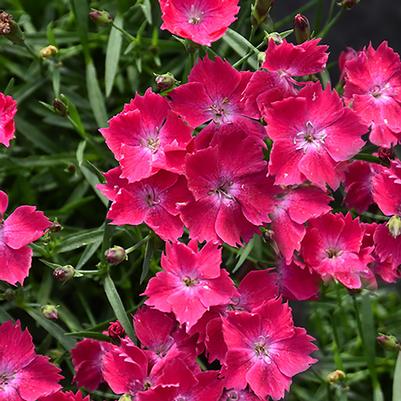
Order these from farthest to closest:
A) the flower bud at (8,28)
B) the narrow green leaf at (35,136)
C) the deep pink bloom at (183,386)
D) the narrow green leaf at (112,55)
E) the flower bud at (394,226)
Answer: the narrow green leaf at (35,136), the narrow green leaf at (112,55), the flower bud at (8,28), the flower bud at (394,226), the deep pink bloom at (183,386)

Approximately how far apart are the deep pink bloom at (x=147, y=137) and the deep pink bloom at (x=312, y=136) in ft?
0.43

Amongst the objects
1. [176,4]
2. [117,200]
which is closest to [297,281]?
[117,200]

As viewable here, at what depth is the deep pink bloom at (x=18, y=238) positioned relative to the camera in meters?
1.19

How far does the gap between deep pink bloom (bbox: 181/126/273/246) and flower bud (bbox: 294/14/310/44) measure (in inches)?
7.9

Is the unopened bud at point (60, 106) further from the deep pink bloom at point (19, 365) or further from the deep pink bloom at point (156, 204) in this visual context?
the deep pink bloom at point (19, 365)

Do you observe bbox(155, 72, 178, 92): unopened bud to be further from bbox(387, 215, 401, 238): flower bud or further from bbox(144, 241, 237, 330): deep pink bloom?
bbox(387, 215, 401, 238): flower bud

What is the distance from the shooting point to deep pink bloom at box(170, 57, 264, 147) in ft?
3.95

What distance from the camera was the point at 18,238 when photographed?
121 centimetres

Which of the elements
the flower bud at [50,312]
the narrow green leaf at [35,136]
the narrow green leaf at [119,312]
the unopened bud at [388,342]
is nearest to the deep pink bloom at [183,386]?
the narrow green leaf at [119,312]

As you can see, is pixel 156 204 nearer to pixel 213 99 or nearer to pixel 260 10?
pixel 213 99

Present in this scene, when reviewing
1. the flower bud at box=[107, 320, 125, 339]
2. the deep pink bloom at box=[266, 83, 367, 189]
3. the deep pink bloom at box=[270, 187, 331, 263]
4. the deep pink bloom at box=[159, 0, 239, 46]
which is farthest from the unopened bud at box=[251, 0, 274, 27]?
the flower bud at box=[107, 320, 125, 339]

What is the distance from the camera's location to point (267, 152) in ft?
4.21

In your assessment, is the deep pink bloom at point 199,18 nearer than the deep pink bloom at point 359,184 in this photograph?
Yes

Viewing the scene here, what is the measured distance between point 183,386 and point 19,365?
255 millimetres
